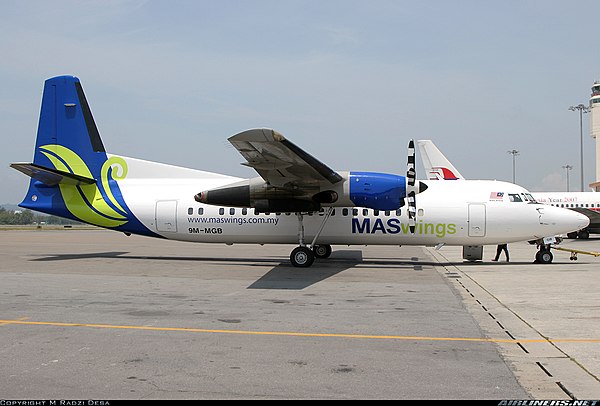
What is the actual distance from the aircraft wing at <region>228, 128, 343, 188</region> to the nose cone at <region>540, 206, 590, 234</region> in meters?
7.71

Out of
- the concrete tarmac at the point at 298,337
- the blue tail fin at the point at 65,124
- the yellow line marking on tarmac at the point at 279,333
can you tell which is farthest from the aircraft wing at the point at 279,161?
the blue tail fin at the point at 65,124

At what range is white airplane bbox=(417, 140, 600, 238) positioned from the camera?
129ft

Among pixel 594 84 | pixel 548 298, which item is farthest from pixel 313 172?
pixel 594 84

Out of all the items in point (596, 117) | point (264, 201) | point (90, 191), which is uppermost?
point (596, 117)

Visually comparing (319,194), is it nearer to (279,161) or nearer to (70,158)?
(279,161)

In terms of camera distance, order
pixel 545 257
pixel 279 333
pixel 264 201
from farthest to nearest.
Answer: pixel 545 257
pixel 264 201
pixel 279 333

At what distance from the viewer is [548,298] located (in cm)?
1186

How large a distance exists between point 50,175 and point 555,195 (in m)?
34.7

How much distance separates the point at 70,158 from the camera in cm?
2211

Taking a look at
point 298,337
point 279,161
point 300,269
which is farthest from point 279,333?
point 300,269

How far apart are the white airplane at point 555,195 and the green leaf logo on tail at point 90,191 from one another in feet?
87.0

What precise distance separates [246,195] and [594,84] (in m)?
86.9

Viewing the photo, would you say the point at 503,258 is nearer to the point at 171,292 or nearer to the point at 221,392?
the point at 171,292

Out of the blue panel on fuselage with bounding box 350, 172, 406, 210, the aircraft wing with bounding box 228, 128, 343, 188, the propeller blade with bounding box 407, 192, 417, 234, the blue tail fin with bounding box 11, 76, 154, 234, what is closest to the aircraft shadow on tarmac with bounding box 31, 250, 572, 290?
the propeller blade with bounding box 407, 192, 417, 234
